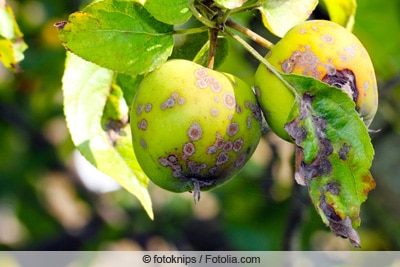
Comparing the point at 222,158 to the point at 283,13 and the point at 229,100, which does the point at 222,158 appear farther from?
the point at 283,13

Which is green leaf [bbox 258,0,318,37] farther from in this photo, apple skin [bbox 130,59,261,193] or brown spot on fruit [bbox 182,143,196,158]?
brown spot on fruit [bbox 182,143,196,158]

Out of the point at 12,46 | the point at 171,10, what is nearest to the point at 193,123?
the point at 171,10

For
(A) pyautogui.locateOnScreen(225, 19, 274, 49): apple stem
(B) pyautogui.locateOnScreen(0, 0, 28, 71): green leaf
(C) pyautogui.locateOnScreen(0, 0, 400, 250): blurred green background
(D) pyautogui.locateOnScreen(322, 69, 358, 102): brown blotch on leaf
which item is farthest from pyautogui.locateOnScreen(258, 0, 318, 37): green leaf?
(C) pyautogui.locateOnScreen(0, 0, 400, 250): blurred green background

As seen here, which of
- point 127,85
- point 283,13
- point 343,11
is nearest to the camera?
point 283,13

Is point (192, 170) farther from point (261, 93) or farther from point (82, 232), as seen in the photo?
point (82, 232)

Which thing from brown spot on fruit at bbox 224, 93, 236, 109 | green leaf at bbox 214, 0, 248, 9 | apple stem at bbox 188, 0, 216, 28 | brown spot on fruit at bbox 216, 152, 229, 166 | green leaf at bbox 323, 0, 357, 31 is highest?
green leaf at bbox 214, 0, 248, 9

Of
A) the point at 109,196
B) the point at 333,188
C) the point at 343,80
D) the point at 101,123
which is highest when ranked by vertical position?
the point at 343,80
